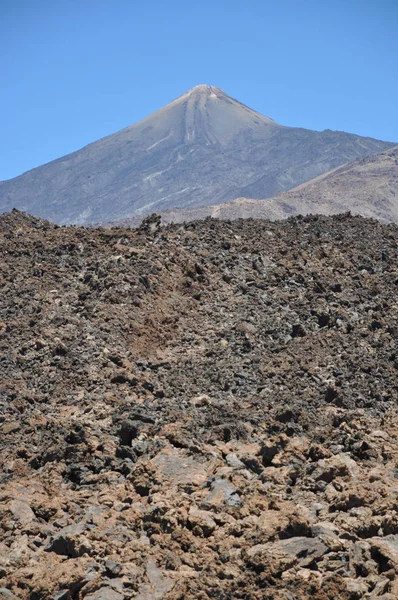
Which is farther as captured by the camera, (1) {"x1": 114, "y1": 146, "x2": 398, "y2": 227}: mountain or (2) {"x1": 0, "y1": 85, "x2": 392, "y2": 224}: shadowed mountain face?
(2) {"x1": 0, "y1": 85, "x2": 392, "y2": 224}: shadowed mountain face

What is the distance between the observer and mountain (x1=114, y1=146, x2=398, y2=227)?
78.6m

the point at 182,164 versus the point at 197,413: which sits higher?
the point at 182,164

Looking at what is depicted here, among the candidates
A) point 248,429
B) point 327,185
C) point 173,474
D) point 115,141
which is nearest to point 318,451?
point 248,429

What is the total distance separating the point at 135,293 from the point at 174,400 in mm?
2972

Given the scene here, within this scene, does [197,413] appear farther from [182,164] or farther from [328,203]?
[182,164]

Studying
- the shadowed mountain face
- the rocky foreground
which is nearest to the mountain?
the shadowed mountain face

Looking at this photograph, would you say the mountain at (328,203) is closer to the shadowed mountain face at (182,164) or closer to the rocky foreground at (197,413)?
the shadowed mountain face at (182,164)

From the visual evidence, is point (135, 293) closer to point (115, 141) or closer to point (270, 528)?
point (270, 528)

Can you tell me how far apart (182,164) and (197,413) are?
154432 mm

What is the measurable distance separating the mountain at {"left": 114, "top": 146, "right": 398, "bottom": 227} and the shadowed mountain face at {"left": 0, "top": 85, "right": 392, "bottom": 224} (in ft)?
110

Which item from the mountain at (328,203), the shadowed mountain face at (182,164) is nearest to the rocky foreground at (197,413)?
the mountain at (328,203)

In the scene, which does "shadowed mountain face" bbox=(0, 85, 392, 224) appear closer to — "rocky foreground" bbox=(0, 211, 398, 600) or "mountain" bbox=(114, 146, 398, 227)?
"mountain" bbox=(114, 146, 398, 227)

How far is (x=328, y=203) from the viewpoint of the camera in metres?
85.7

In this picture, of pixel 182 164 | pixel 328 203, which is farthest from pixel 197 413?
pixel 182 164
